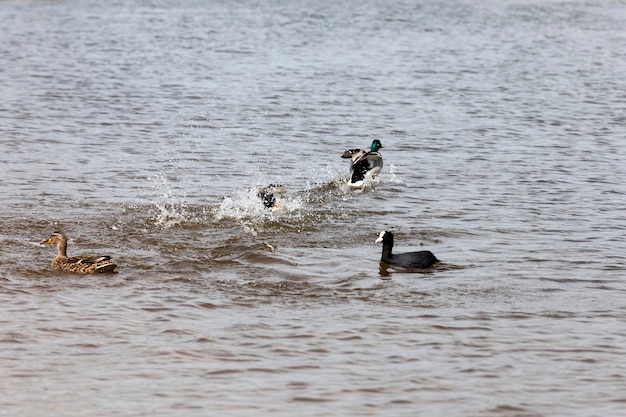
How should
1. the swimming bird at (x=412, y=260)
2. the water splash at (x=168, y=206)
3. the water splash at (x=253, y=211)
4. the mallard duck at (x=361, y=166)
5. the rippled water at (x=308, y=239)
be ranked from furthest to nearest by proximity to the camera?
the mallard duck at (x=361, y=166) < the water splash at (x=253, y=211) < the water splash at (x=168, y=206) < the swimming bird at (x=412, y=260) < the rippled water at (x=308, y=239)

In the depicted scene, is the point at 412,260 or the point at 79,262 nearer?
the point at 79,262

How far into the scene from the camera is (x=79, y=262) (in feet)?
39.9

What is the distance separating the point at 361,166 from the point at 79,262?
21.6 feet

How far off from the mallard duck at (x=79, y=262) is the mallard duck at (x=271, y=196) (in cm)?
324

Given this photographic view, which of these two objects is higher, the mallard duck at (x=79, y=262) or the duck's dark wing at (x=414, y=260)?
the duck's dark wing at (x=414, y=260)

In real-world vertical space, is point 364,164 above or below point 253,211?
above

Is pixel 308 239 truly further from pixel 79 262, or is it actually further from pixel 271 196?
pixel 79 262

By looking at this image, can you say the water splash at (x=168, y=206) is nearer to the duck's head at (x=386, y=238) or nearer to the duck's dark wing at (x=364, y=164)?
the duck's dark wing at (x=364, y=164)

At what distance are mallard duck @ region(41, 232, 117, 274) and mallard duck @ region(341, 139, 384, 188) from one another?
6.07 meters

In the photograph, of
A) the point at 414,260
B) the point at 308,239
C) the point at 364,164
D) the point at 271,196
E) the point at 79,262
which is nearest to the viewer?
the point at 79,262

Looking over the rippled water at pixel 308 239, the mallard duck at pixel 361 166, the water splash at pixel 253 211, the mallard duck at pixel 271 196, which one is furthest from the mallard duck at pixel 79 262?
the mallard duck at pixel 361 166

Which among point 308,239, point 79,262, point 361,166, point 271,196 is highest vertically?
point 361,166

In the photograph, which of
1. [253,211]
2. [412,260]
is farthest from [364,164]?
[412,260]

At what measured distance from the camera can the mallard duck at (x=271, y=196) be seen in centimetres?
1510
